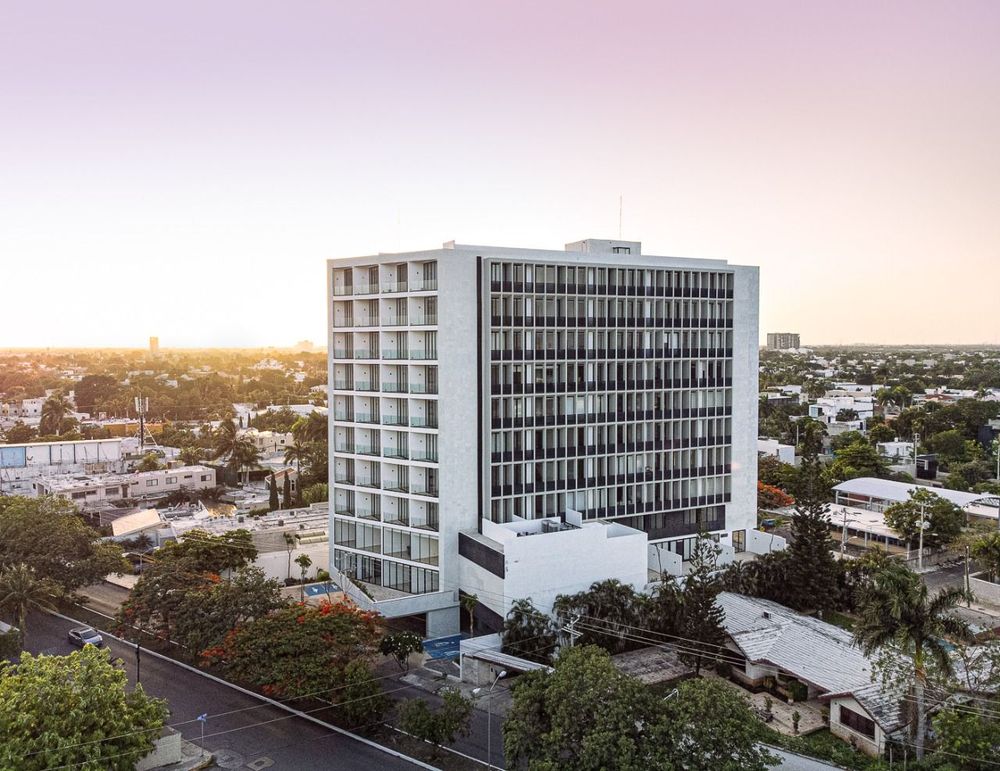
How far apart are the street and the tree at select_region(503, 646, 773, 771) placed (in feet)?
20.7

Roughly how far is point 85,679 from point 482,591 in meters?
19.1

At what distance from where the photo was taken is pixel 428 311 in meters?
42.2

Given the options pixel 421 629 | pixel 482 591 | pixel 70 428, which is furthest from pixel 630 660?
pixel 70 428

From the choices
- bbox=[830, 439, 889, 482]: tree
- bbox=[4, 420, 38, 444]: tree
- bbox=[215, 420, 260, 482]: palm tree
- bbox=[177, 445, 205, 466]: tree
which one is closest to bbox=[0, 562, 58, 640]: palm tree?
bbox=[215, 420, 260, 482]: palm tree

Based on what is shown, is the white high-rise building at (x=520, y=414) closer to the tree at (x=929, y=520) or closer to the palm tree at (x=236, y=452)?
the tree at (x=929, y=520)

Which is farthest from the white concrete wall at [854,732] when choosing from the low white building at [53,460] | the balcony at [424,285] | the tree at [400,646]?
the low white building at [53,460]

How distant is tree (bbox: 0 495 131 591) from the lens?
142 feet

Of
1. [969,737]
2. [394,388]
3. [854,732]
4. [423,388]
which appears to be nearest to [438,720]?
[854,732]

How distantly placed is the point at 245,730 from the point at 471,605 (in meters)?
12.1

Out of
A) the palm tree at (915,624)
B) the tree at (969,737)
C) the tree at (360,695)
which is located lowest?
the tree at (360,695)

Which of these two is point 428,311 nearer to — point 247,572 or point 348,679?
point 247,572

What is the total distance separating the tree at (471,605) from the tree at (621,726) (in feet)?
43.4

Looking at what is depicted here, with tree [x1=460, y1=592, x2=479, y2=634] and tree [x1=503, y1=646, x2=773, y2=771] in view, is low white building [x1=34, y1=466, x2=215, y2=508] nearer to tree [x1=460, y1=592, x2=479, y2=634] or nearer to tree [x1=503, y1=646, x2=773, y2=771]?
tree [x1=460, y1=592, x2=479, y2=634]

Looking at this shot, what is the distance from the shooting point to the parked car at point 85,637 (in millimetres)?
38969
